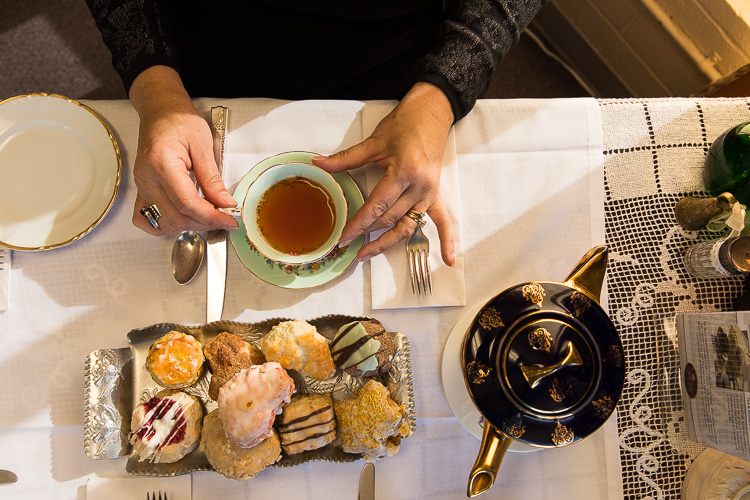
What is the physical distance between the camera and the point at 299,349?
732 mm

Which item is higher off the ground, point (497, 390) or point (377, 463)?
point (497, 390)

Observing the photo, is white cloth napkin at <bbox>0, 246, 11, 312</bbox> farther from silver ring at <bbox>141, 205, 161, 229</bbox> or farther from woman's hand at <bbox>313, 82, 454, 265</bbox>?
woman's hand at <bbox>313, 82, 454, 265</bbox>

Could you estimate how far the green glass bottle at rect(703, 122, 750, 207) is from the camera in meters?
0.79

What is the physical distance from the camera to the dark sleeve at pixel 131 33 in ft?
2.58

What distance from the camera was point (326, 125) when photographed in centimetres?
86

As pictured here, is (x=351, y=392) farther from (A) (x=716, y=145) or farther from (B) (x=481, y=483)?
(A) (x=716, y=145)

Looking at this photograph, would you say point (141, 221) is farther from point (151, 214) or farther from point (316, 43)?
point (316, 43)

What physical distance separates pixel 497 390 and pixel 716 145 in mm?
617

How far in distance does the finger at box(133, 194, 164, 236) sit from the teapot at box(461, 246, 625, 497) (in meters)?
0.54

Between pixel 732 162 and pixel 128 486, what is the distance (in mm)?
1180

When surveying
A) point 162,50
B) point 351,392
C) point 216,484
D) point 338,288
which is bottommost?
point 216,484

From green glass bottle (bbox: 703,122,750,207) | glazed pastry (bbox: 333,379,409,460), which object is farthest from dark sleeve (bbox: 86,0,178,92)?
green glass bottle (bbox: 703,122,750,207)

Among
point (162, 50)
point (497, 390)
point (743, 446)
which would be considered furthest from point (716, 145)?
point (162, 50)

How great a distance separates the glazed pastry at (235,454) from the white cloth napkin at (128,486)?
0.37 feet
